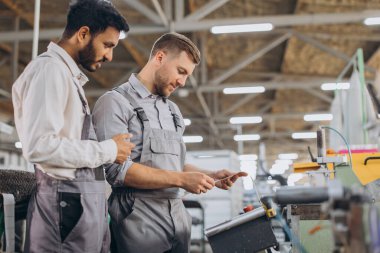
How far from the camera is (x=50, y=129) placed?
133cm

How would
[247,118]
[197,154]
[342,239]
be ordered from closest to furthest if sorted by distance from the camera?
[342,239] → [197,154] → [247,118]

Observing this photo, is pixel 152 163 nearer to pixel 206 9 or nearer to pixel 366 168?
pixel 366 168

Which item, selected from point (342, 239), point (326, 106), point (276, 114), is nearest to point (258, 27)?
point (342, 239)

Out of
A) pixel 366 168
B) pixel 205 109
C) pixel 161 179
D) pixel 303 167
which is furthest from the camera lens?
pixel 205 109

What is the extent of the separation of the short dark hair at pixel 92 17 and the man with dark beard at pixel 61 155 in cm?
9

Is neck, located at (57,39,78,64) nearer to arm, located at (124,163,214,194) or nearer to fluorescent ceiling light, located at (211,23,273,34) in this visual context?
arm, located at (124,163,214,194)

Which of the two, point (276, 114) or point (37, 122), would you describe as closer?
point (37, 122)

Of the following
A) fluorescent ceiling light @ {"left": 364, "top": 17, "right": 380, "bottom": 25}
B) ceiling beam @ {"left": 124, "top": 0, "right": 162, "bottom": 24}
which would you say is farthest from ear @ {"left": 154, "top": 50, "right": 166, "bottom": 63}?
fluorescent ceiling light @ {"left": 364, "top": 17, "right": 380, "bottom": 25}

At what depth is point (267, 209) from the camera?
4.91 feet

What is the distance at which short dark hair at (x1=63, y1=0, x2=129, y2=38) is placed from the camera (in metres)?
1.53

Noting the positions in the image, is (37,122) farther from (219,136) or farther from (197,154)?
(219,136)

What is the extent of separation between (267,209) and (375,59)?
25.6ft

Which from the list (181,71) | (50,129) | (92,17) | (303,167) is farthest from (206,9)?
(50,129)

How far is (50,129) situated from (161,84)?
639mm
